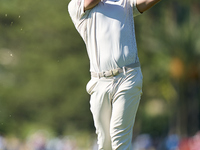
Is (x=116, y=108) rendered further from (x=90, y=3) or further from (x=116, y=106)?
(x=90, y=3)

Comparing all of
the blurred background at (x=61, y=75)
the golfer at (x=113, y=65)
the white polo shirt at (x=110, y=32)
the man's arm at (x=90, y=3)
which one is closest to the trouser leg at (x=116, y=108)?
the golfer at (x=113, y=65)

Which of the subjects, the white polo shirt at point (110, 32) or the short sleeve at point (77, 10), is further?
the short sleeve at point (77, 10)

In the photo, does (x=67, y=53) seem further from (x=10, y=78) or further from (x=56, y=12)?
(x=10, y=78)

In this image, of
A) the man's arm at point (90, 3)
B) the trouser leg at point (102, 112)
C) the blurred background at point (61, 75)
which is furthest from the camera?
the blurred background at point (61, 75)

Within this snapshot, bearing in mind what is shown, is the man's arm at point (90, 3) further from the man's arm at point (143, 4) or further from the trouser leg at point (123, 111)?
the trouser leg at point (123, 111)

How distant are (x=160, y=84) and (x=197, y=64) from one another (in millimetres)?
5542

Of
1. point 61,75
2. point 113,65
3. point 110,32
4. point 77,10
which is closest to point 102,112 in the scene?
point 113,65

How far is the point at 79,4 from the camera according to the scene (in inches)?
221

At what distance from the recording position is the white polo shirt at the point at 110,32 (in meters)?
5.46

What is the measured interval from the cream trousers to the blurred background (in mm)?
23553

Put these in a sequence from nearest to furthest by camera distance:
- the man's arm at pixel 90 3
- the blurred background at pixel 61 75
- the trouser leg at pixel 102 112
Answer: the man's arm at pixel 90 3 < the trouser leg at pixel 102 112 < the blurred background at pixel 61 75

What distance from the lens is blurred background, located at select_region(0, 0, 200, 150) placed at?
104 feet

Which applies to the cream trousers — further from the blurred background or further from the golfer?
the blurred background

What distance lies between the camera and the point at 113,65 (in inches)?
217
